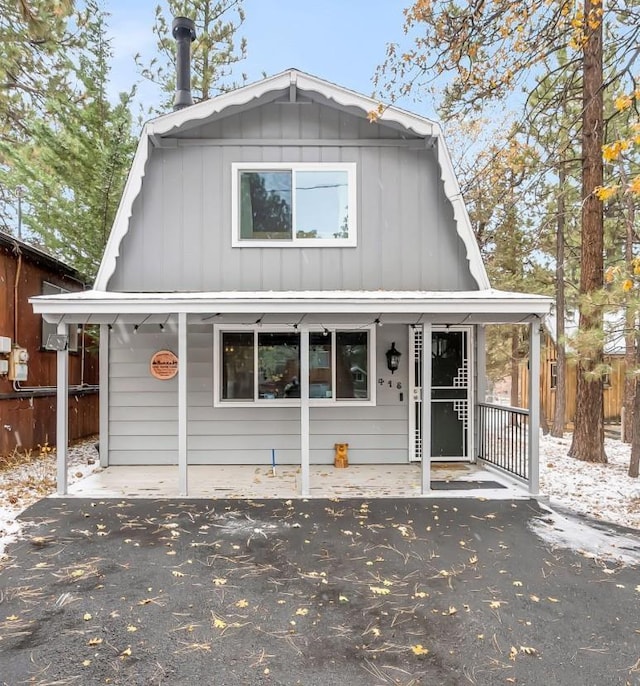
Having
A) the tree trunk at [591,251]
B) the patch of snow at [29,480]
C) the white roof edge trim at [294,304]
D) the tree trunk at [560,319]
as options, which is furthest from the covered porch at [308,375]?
the tree trunk at [560,319]

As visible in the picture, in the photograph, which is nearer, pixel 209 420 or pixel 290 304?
pixel 290 304

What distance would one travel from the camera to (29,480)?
6.31 meters

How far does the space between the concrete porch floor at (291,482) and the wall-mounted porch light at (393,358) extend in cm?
142

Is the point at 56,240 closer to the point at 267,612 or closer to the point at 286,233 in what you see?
the point at 286,233

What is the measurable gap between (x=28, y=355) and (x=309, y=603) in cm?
663

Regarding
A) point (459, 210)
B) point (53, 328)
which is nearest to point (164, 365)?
point (53, 328)

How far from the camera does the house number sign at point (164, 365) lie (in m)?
7.00

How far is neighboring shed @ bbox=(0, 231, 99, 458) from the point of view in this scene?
23.7 ft

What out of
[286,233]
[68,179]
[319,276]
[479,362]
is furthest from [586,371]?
[68,179]

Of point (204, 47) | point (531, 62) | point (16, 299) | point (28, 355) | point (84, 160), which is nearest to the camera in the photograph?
point (531, 62)

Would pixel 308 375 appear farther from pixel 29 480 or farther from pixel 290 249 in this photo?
pixel 29 480

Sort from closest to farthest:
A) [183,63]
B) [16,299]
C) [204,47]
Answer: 1. [16,299]
2. [183,63]
3. [204,47]

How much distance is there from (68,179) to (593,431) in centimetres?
984

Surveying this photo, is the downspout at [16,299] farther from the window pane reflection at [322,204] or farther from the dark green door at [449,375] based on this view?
the dark green door at [449,375]
